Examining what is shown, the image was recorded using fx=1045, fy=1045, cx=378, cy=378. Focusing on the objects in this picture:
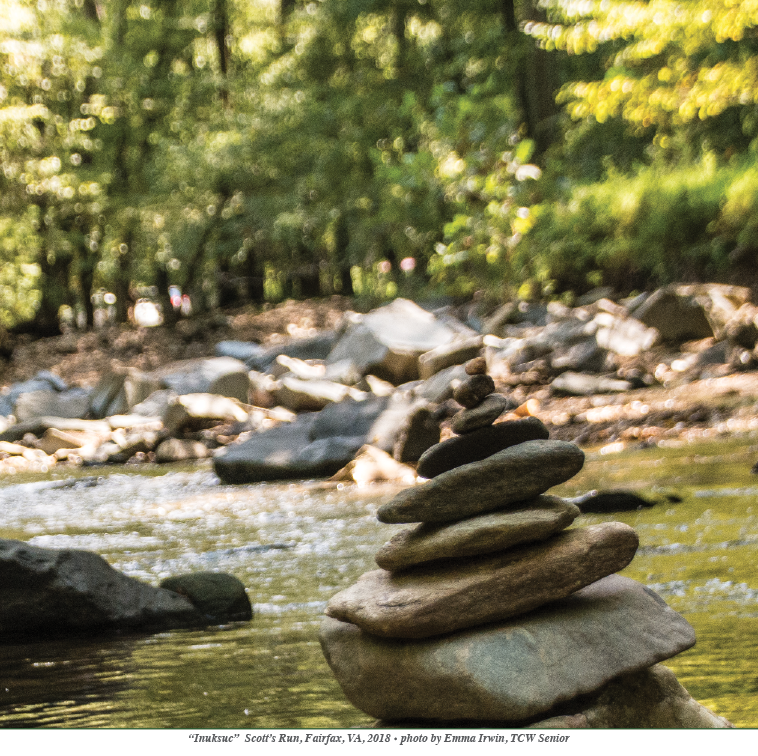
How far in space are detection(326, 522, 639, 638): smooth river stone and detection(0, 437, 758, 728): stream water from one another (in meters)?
0.37

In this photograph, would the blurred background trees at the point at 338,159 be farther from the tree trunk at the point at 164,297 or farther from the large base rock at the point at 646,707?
the large base rock at the point at 646,707

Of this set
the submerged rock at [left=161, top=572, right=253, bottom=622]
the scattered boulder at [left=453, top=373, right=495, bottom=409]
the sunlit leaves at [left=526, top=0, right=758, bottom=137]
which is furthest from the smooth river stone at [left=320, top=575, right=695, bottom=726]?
the sunlit leaves at [left=526, top=0, right=758, bottom=137]

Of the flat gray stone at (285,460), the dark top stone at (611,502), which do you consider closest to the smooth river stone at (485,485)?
the dark top stone at (611,502)

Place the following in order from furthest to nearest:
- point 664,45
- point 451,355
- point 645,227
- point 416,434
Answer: point 645,227, point 451,355, point 416,434, point 664,45

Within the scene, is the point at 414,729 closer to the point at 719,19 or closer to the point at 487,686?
the point at 487,686

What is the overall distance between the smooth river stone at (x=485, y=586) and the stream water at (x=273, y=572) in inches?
14.5

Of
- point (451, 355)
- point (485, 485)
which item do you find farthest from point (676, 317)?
point (485, 485)

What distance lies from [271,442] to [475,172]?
10.3 meters

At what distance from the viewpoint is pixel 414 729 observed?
2.81 metres

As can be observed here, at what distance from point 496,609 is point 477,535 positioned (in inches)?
8.6

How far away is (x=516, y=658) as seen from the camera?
285 cm

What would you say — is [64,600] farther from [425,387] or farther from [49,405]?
[49,405]

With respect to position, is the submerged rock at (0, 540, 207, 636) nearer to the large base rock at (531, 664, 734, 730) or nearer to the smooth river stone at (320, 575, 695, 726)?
the smooth river stone at (320, 575, 695, 726)

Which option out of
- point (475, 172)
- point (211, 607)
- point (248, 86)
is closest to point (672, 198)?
point (475, 172)
